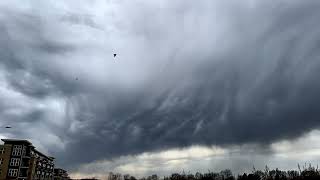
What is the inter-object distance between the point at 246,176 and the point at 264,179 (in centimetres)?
990

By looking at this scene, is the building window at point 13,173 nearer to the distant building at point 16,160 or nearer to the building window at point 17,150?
Answer: the distant building at point 16,160

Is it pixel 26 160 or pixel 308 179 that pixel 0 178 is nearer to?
pixel 26 160

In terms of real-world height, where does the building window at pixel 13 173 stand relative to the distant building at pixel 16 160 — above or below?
below

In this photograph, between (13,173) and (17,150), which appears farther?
(17,150)

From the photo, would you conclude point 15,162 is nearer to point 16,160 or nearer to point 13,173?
point 16,160

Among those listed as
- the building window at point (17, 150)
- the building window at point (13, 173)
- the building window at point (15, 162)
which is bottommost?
the building window at point (13, 173)

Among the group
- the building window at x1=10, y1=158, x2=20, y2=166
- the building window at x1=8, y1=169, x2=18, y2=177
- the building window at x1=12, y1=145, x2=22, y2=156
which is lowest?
the building window at x1=8, y1=169, x2=18, y2=177

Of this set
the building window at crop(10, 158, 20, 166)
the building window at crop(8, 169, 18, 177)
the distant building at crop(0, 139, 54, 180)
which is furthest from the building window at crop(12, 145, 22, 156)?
the building window at crop(8, 169, 18, 177)

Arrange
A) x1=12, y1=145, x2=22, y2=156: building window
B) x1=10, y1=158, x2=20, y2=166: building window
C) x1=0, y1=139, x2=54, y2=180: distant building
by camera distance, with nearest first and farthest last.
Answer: x1=0, y1=139, x2=54, y2=180: distant building → x1=10, y1=158, x2=20, y2=166: building window → x1=12, y1=145, x2=22, y2=156: building window

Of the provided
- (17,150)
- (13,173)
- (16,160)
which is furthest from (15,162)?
(17,150)

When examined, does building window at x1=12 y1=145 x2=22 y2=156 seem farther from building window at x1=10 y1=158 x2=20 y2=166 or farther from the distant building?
building window at x1=10 y1=158 x2=20 y2=166

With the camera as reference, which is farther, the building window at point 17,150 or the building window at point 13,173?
the building window at point 17,150

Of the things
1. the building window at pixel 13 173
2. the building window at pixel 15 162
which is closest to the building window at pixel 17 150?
the building window at pixel 15 162

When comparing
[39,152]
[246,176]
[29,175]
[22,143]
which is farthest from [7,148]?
[246,176]
